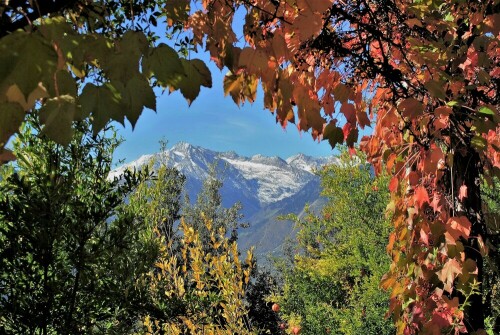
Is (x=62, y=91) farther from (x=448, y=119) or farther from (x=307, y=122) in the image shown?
(x=448, y=119)

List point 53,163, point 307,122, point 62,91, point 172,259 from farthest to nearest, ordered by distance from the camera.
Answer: point 172,259 → point 53,163 → point 307,122 → point 62,91

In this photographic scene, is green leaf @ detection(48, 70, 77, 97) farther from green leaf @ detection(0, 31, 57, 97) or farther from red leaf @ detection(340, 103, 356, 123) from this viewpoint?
red leaf @ detection(340, 103, 356, 123)

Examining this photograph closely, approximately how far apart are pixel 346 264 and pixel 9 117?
860 centimetres

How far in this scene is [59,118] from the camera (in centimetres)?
81

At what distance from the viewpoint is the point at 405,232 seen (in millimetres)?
2531

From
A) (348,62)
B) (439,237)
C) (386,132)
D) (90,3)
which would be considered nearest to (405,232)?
(439,237)

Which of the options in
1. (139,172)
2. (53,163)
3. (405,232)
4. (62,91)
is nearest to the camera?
(62,91)

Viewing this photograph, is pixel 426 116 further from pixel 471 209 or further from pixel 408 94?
pixel 471 209

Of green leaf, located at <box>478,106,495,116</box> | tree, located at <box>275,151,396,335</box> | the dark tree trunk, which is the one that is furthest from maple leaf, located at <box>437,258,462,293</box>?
tree, located at <box>275,151,396,335</box>

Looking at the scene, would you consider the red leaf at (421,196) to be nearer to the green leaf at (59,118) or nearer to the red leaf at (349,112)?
the red leaf at (349,112)

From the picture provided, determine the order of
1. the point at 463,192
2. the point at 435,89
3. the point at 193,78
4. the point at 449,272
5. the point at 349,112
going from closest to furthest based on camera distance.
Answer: the point at 193,78, the point at 435,89, the point at 349,112, the point at 449,272, the point at 463,192

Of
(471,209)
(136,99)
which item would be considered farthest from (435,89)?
(136,99)

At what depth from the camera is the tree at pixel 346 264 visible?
25.1 ft

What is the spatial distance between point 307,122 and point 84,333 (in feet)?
8.70
